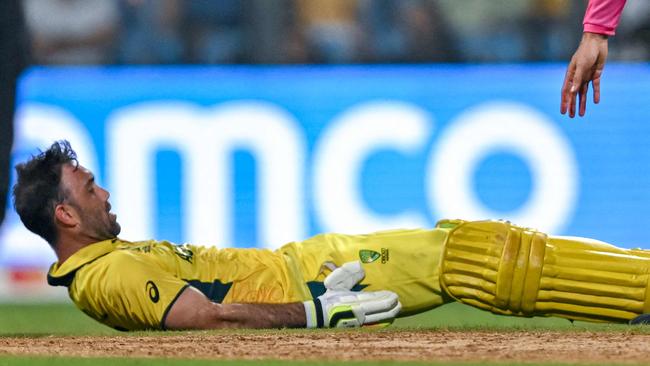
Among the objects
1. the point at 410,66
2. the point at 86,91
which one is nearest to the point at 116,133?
the point at 86,91

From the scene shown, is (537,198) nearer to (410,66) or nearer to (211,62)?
(410,66)

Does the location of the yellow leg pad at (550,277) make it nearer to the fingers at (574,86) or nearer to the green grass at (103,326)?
the green grass at (103,326)

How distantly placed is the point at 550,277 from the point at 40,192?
2.03 m

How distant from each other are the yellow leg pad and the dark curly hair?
5.25ft

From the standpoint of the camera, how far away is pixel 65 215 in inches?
243

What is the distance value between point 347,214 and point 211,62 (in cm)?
143

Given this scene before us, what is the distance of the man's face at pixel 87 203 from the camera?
20.3ft

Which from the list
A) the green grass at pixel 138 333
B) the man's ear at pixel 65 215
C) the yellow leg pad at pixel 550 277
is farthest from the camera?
the man's ear at pixel 65 215

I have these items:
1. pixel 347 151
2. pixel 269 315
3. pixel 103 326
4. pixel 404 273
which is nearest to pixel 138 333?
pixel 269 315

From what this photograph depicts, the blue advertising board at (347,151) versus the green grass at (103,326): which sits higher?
the blue advertising board at (347,151)

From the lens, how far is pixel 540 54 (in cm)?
1062

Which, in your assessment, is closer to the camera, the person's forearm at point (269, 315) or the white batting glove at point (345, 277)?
the person's forearm at point (269, 315)

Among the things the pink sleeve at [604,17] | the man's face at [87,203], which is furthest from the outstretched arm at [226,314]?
the pink sleeve at [604,17]

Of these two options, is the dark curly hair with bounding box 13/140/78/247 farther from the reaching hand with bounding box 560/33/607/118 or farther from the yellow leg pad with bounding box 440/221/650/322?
the reaching hand with bounding box 560/33/607/118
